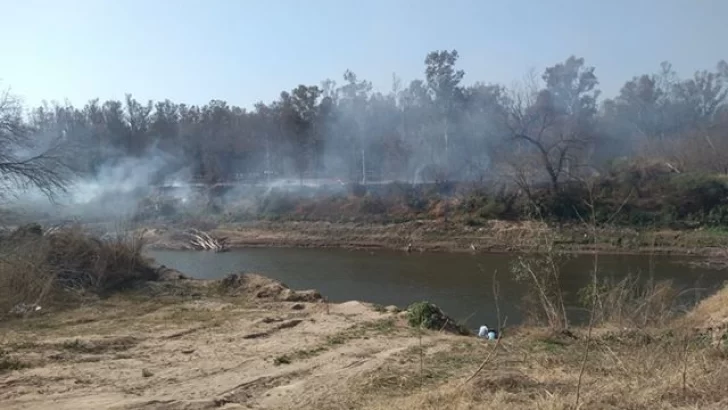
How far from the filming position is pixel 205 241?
46.9m

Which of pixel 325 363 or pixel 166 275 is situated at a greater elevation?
pixel 325 363

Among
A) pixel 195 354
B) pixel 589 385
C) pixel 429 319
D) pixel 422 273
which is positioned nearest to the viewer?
pixel 589 385

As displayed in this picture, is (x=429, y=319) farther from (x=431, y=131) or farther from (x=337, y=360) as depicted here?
(x=431, y=131)

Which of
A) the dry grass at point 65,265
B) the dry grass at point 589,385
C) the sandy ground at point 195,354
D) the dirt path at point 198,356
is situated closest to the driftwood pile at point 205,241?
the dry grass at point 65,265

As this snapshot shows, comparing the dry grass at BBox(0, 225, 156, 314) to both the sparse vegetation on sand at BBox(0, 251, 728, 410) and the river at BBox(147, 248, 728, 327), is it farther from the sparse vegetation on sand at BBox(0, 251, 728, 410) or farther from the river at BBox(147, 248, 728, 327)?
the river at BBox(147, 248, 728, 327)

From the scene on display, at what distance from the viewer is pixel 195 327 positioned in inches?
579

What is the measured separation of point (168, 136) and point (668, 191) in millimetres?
52171

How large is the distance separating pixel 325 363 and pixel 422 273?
2237 cm

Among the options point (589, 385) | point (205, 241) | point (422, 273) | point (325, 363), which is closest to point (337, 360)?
point (325, 363)

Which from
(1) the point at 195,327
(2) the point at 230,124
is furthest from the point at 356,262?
(2) the point at 230,124

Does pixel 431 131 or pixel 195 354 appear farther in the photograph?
pixel 431 131

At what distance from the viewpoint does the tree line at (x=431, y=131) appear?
50.4 meters

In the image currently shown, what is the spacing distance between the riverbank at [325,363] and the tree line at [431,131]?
34390 millimetres

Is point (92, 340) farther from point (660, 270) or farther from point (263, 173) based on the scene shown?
point (263, 173)
